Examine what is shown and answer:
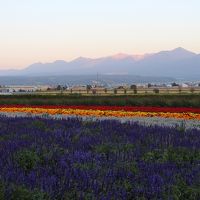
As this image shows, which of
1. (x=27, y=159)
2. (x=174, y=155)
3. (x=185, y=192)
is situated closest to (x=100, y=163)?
(x=27, y=159)

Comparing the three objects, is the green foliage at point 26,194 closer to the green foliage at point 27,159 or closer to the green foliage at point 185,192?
the green foliage at point 27,159

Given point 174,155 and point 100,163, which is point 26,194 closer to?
point 100,163

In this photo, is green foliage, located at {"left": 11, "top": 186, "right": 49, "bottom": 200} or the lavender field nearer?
green foliage, located at {"left": 11, "top": 186, "right": 49, "bottom": 200}

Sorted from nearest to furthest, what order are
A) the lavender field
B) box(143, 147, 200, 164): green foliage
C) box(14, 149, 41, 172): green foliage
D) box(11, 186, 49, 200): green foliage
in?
box(11, 186, 49, 200): green foliage
the lavender field
box(14, 149, 41, 172): green foliage
box(143, 147, 200, 164): green foliage

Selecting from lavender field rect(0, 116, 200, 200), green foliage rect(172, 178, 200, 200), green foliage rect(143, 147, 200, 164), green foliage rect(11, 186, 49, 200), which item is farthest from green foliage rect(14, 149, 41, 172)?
green foliage rect(172, 178, 200, 200)

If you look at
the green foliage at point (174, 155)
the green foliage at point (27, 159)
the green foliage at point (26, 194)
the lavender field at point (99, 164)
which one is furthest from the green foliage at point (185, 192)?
the green foliage at point (27, 159)

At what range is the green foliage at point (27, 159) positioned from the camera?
7164 millimetres

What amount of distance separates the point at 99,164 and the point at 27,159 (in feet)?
3.37

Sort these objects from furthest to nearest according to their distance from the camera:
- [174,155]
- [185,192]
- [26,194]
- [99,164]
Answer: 1. [174,155]
2. [99,164]
3. [185,192]
4. [26,194]

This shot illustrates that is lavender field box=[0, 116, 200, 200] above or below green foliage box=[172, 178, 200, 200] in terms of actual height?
above

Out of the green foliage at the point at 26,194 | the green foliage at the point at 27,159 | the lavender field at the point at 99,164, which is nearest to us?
the green foliage at the point at 26,194

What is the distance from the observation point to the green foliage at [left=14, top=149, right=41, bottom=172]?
7164mm

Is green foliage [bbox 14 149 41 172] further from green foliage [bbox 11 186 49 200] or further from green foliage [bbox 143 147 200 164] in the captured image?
green foliage [bbox 143 147 200 164]

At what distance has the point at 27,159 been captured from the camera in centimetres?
743
